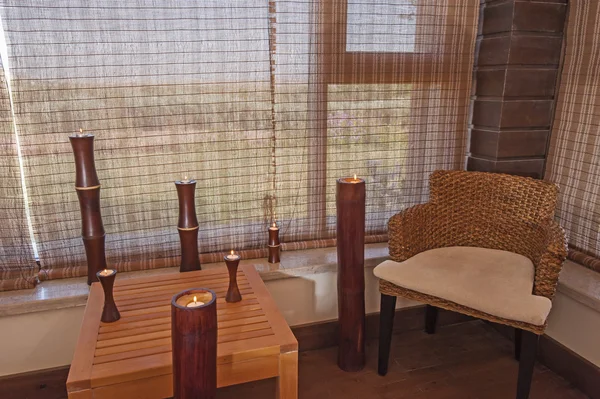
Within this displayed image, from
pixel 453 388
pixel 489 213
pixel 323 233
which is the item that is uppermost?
pixel 489 213

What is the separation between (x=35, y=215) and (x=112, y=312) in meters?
0.68

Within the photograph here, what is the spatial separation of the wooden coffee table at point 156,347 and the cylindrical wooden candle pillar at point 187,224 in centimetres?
18

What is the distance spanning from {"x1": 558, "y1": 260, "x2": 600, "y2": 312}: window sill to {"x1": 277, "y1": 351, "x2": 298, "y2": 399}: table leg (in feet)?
3.76

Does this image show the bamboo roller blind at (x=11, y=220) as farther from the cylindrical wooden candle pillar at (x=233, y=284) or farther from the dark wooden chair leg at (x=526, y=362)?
the dark wooden chair leg at (x=526, y=362)

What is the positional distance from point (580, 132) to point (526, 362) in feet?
3.28

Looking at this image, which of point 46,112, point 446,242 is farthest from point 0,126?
point 446,242

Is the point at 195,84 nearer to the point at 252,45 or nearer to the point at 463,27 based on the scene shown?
the point at 252,45

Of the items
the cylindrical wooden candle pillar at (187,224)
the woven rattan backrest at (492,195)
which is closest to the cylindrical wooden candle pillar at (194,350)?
the cylindrical wooden candle pillar at (187,224)

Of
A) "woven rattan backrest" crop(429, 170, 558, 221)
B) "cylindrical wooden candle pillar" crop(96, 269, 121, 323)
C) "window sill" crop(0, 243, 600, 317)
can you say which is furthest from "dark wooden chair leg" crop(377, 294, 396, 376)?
"cylindrical wooden candle pillar" crop(96, 269, 121, 323)

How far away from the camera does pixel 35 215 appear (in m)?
1.76

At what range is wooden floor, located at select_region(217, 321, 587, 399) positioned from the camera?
5.85 ft

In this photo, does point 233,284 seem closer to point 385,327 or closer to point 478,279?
point 385,327

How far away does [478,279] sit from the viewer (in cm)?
165

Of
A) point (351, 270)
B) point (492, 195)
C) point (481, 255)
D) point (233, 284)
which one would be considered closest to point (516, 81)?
point (492, 195)
